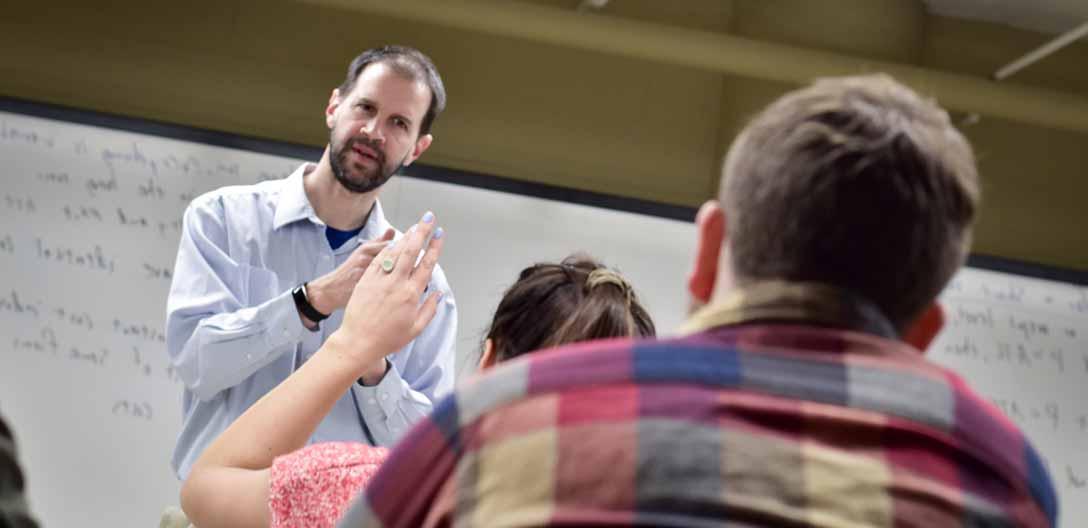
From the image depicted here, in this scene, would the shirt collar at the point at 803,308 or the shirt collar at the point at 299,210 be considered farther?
the shirt collar at the point at 299,210

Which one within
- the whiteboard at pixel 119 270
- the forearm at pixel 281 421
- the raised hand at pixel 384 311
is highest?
the raised hand at pixel 384 311

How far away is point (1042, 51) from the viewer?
385 centimetres

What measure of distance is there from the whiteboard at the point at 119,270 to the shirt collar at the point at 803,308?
266cm

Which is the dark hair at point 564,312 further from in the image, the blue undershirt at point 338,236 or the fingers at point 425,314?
the blue undershirt at point 338,236

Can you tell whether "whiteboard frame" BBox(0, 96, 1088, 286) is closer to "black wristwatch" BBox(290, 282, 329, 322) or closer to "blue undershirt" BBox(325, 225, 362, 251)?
"blue undershirt" BBox(325, 225, 362, 251)

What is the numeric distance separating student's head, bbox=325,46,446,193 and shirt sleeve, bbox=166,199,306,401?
0.85 ft

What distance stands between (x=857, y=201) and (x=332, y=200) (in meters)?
1.84

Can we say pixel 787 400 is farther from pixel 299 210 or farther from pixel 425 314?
pixel 299 210

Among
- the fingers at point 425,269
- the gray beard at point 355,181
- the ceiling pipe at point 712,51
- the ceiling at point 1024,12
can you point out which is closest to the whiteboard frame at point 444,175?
the ceiling pipe at point 712,51

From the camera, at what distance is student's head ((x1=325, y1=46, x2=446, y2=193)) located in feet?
7.75

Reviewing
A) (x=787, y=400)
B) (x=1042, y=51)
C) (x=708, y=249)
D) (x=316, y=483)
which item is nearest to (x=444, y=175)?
(x=1042, y=51)

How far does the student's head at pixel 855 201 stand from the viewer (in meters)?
0.73

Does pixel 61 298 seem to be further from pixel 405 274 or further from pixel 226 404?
pixel 405 274

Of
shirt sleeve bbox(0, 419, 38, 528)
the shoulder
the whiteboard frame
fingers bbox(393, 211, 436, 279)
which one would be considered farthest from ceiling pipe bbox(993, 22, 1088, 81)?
shirt sleeve bbox(0, 419, 38, 528)
